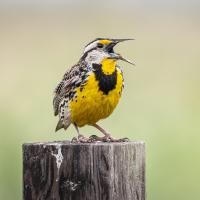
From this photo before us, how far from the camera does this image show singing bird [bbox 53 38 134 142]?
3.96m

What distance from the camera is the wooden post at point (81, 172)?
9.08 ft

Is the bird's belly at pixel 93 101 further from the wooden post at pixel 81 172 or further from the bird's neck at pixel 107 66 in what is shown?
the wooden post at pixel 81 172

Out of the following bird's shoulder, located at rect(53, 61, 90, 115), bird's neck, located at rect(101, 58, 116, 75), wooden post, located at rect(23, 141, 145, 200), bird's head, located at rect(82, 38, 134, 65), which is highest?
bird's head, located at rect(82, 38, 134, 65)

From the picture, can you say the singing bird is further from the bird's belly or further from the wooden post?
the wooden post

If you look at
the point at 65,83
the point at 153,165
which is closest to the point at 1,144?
the point at 153,165

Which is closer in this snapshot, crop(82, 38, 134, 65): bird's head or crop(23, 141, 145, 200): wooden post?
crop(23, 141, 145, 200): wooden post

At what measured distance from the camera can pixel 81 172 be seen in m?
2.78

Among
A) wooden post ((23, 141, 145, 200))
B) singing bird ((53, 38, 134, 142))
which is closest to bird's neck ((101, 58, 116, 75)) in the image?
singing bird ((53, 38, 134, 142))

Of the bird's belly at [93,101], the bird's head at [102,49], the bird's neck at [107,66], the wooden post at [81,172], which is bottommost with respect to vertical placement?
the wooden post at [81,172]

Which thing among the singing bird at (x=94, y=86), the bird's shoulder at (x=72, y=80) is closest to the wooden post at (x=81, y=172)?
the singing bird at (x=94, y=86)

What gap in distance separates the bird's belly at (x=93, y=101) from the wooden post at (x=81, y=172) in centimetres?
111

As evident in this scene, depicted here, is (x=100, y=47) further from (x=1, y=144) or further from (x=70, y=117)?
(x=1, y=144)

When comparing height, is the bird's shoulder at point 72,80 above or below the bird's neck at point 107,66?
below

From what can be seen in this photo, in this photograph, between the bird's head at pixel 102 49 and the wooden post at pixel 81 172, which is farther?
the bird's head at pixel 102 49
